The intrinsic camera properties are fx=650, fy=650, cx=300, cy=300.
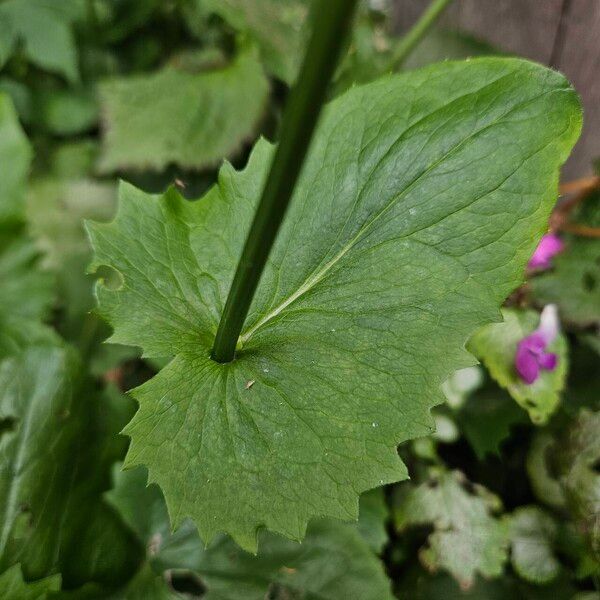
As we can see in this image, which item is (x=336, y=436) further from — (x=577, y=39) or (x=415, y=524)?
(x=577, y=39)

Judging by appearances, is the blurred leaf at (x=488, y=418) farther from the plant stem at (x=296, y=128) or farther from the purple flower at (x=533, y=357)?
the plant stem at (x=296, y=128)

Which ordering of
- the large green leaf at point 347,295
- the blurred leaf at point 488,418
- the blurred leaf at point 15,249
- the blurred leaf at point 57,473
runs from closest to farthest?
the large green leaf at point 347,295, the blurred leaf at point 57,473, the blurred leaf at point 488,418, the blurred leaf at point 15,249

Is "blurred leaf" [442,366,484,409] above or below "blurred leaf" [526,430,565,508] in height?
above

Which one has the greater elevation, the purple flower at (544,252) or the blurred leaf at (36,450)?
the purple flower at (544,252)

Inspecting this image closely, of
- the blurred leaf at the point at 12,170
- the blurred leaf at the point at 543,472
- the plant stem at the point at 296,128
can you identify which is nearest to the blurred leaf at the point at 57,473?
the blurred leaf at the point at 12,170

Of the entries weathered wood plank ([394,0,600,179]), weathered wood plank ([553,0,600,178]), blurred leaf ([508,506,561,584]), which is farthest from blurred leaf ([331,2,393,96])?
blurred leaf ([508,506,561,584])

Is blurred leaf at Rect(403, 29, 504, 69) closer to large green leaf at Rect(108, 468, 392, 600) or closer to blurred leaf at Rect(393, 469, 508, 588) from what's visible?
blurred leaf at Rect(393, 469, 508, 588)

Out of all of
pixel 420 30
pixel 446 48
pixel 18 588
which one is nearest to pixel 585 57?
pixel 446 48
